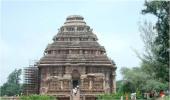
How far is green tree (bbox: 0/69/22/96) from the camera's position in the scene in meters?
83.8

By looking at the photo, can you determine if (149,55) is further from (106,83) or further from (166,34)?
(106,83)

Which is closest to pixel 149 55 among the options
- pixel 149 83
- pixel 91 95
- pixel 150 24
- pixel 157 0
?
pixel 150 24

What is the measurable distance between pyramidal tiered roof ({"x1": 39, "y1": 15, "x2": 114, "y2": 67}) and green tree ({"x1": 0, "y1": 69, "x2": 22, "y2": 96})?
25.8 m

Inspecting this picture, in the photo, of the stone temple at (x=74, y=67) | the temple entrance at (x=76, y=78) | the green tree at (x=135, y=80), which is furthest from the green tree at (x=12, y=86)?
the green tree at (x=135, y=80)

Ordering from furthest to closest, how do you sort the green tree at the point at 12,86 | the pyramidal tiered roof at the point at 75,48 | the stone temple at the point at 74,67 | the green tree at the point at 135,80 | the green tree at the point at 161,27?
the green tree at the point at 12,86 → the pyramidal tiered roof at the point at 75,48 → the stone temple at the point at 74,67 → the green tree at the point at 135,80 → the green tree at the point at 161,27

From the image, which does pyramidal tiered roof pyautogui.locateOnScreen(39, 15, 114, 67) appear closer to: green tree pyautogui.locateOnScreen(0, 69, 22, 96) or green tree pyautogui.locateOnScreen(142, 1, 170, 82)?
green tree pyautogui.locateOnScreen(0, 69, 22, 96)

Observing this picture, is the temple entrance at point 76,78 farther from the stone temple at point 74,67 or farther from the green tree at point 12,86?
the green tree at point 12,86

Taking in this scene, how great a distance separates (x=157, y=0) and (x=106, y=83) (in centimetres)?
3111

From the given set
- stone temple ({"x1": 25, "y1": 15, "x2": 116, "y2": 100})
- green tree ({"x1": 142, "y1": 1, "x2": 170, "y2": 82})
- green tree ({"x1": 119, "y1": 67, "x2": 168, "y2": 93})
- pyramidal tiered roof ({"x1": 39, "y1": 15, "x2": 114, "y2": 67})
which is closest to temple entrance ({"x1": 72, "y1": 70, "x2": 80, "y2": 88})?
stone temple ({"x1": 25, "y1": 15, "x2": 116, "y2": 100})

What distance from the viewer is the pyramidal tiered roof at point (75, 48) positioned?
5403cm

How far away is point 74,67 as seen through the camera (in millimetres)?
53938

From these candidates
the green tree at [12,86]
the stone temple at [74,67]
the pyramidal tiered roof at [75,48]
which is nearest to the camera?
the stone temple at [74,67]

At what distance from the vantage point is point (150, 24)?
28.8 metres

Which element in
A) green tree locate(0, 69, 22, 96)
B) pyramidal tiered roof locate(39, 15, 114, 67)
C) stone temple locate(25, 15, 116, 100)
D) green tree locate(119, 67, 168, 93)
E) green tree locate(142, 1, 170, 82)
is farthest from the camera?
green tree locate(0, 69, 22, 96)
